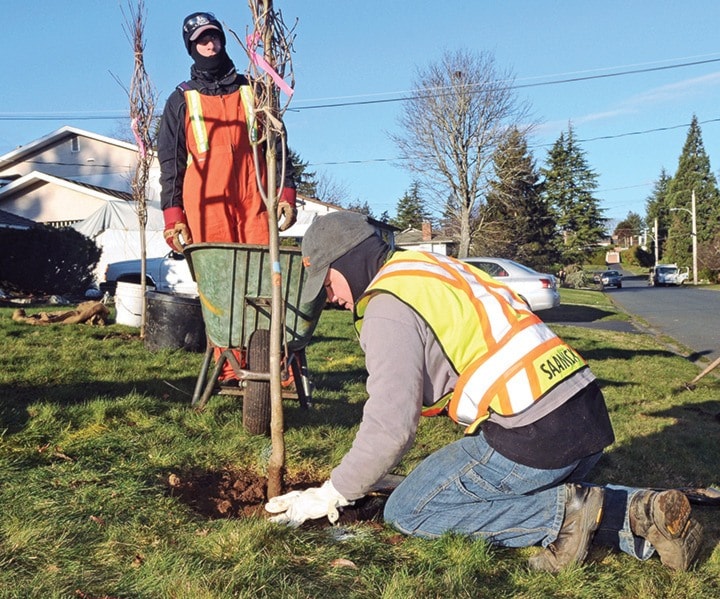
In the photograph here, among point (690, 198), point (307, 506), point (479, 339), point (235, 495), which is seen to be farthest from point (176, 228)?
point (690, 198)

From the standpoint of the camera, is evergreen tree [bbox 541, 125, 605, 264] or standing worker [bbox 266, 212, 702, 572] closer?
standing worker [bbox 266, 212, 702, 572]

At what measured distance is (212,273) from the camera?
14.2ft

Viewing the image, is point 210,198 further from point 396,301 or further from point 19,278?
point 19,278

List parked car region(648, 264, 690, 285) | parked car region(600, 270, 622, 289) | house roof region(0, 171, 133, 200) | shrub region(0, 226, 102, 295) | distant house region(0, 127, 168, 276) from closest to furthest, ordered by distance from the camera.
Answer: shrub region(0, 226, 102, 295), distant house region(0, 127, 168, 276), house roof region(0, 171, 133, 200), parked car region(600, 270, 622, 289), parked car region(648, 264, 690, 285)

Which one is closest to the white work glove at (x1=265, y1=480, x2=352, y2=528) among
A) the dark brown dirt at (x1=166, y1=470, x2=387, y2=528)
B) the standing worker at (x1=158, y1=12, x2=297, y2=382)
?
the dark brown dirt at (x1=166, y1=470, x2=387, y2=528)

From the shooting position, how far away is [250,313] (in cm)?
448

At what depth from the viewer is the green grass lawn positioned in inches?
98.7

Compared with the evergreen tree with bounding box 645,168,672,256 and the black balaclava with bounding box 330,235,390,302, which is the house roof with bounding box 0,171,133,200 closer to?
the black balaclava with bounding box 330,235,390,302

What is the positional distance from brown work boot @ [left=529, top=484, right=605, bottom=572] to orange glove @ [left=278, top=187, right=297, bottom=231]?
88.0 inches

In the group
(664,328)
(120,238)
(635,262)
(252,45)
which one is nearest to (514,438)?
(252,45)

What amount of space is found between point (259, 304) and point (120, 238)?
22398mm

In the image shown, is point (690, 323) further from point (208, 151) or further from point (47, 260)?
point (208, 151)

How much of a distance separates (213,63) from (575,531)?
3419 millimetres

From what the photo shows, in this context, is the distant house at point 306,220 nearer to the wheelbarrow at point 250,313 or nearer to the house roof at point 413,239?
the house roof at point 413,239
